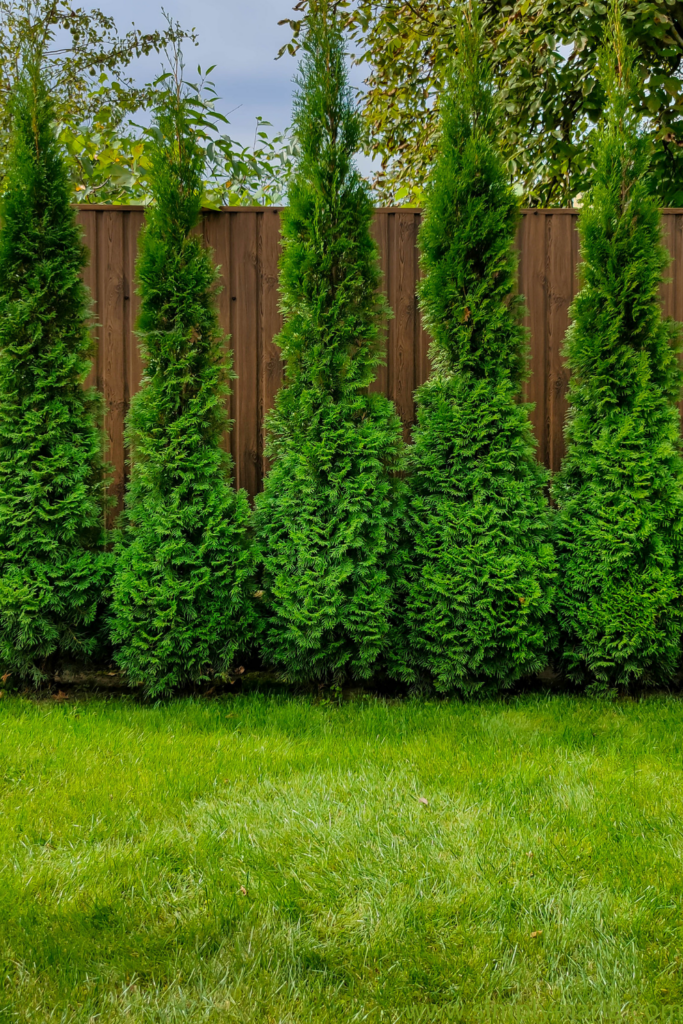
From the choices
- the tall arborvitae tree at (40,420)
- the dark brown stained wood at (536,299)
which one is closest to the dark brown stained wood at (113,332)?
the tall arborvitae tree at (40,420)

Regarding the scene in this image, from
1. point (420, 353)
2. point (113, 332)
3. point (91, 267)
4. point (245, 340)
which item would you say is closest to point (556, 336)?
point (420, 353)

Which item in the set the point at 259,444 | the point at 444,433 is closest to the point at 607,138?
the point at 444,433

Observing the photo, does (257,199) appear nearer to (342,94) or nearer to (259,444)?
(342,94)

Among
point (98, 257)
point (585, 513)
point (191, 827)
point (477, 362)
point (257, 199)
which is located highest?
point (257, 199)

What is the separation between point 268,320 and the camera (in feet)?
15.1

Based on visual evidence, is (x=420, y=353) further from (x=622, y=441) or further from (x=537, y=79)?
(x=537, y=79)

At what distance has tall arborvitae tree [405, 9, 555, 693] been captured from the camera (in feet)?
12.9

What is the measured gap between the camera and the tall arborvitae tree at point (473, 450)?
3934 mm

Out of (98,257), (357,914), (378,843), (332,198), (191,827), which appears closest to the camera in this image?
(357,914)

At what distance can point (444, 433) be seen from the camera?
13.3 feet

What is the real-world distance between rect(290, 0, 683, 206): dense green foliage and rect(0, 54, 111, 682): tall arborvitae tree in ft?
10.2

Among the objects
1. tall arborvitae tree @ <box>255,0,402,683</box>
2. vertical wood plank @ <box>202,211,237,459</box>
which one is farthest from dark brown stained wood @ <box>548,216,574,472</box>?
vertical wood plank @ <box>202,211,237,459</box>

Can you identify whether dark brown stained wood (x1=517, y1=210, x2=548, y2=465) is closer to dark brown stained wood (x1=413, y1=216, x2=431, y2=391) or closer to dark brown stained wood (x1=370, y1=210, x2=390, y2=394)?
dark brown stained wood (x1=413, y1=216, x2=431, y2=391)

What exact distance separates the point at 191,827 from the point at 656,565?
2951 millimetres
